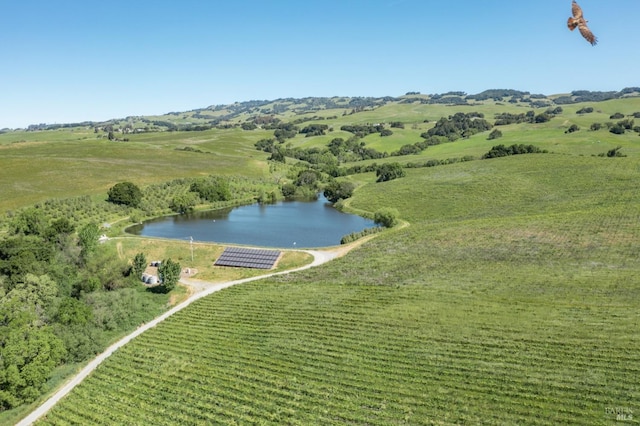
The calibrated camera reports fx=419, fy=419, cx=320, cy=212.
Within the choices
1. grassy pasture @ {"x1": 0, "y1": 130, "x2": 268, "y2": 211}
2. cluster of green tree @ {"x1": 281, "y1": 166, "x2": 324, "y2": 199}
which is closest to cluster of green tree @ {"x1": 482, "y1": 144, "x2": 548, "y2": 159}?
cluster of green tree @ {"x1": 281, "y1": 166, "x2": 324, "y2": 199}

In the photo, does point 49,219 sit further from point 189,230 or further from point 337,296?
point 337,296

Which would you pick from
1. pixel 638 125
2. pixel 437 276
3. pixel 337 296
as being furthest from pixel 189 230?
pixel 638 125

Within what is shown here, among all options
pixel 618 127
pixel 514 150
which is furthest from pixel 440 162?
pixel 618 127

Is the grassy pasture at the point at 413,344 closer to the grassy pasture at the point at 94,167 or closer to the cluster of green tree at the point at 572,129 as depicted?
the grassy pasture at the point at 94,167

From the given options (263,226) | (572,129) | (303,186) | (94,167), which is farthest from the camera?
(572,129)

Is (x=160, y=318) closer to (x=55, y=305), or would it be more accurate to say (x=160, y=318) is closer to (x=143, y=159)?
(x=55, y=305)

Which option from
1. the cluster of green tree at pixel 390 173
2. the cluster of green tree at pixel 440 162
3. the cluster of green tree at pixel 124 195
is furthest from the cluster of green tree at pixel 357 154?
the cluster of green tree at pixel 124 195

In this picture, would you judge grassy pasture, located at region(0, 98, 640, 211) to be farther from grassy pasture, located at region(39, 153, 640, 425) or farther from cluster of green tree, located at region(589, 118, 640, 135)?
grassy pasture, located at region(39, 153, 640, 425)
